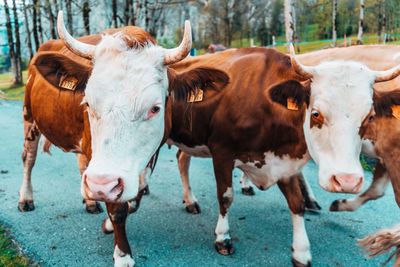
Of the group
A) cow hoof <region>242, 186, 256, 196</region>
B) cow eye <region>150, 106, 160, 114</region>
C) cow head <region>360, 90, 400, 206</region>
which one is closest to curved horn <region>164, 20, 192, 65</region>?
cow eye <region>150, 106, 160, 114</region>

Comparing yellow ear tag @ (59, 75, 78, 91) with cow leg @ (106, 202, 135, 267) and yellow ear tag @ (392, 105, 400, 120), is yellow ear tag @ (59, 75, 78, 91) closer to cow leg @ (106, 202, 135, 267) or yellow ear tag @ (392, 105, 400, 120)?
cow leg @ (106, 202, 135, 267)

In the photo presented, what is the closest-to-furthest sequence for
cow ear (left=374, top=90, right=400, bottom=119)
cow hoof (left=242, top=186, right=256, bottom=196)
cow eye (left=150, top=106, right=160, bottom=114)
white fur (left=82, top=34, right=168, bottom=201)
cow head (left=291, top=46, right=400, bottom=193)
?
white fur (left=82, top=34, right=168, bottom=201) < cow eye (left=150, top=106, right=160, bottom=114) < cow head (left=291, top=46, right=400, bottom=193) < cow ear (left=374, top=90, right=400, bottom=119) < cow hoof (left=242, top=186, right=256, bottom=196)

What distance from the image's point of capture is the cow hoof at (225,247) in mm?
3340

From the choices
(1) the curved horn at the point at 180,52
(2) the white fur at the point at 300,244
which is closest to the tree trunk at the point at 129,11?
(1) the curved horn at the point at 180,52

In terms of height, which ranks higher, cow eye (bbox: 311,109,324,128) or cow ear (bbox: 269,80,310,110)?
cow ear (bbox: 269,80,310,110)

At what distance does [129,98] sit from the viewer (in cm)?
221

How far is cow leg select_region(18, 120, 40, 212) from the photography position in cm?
422

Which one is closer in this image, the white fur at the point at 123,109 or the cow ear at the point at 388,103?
the white fur at the point at 123,109

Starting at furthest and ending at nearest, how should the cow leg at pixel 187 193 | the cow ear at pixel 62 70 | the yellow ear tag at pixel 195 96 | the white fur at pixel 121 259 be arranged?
the cow leg at pixel 187 193 < the white fur at pixel 121 259 < the yellow ear tag at pixel 195 96 < the cow ear at pixel 62 70

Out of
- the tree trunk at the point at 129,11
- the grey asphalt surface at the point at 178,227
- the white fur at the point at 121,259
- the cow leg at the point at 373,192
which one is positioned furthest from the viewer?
the tree trunk at the point at 129,11

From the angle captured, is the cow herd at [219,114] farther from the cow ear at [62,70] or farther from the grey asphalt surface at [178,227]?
the grey asphalt surface at [178,227]

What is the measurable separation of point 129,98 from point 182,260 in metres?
1.72

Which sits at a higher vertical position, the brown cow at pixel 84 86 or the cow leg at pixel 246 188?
the brown cow at pixel 84 86

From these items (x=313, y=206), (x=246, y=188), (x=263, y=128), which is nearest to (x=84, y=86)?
(x=263, y=128)
